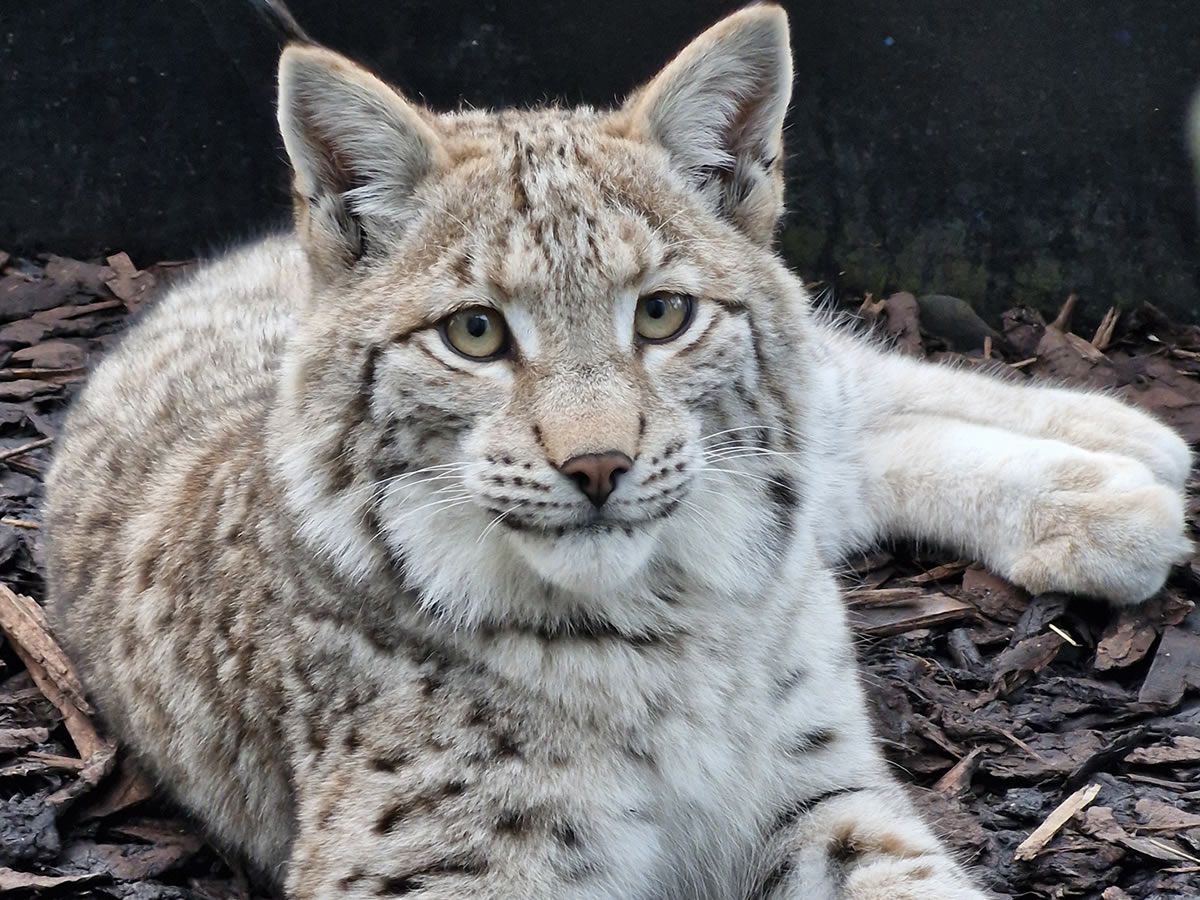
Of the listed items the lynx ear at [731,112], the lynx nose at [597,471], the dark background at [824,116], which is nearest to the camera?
the lynx nose at [597,471]

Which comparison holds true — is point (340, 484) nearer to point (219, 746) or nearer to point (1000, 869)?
point (219, 746)

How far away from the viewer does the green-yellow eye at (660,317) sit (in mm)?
3268

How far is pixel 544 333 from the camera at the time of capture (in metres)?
3.17

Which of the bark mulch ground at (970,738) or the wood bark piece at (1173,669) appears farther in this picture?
the wood bark piece at (1173,669)

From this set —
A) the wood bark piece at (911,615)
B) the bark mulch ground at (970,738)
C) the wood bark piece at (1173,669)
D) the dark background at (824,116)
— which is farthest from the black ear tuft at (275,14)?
the wood bark piece at (1173,669)

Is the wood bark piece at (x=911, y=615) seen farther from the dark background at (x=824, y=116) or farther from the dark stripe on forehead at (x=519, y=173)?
the dark stripe on forehead at (x=519, y=173)

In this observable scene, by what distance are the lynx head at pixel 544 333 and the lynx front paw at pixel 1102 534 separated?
1503 millimetres

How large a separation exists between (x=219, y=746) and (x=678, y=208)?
191cm

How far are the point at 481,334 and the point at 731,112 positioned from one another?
0.91m

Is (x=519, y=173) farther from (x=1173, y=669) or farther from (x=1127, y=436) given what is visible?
(x=1127, y=436)

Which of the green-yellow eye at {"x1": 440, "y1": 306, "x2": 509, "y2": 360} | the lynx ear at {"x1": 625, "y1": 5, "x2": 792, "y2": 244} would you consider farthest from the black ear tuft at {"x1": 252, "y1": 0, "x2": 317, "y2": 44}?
the green-yellow eye at {"x1": 440, "y1": 306, "x2": 509, "y2": 360}

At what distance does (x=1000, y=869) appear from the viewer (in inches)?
152

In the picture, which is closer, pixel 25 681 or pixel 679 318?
pixel 679 318

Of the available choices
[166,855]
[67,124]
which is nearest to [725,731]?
[166,855]
